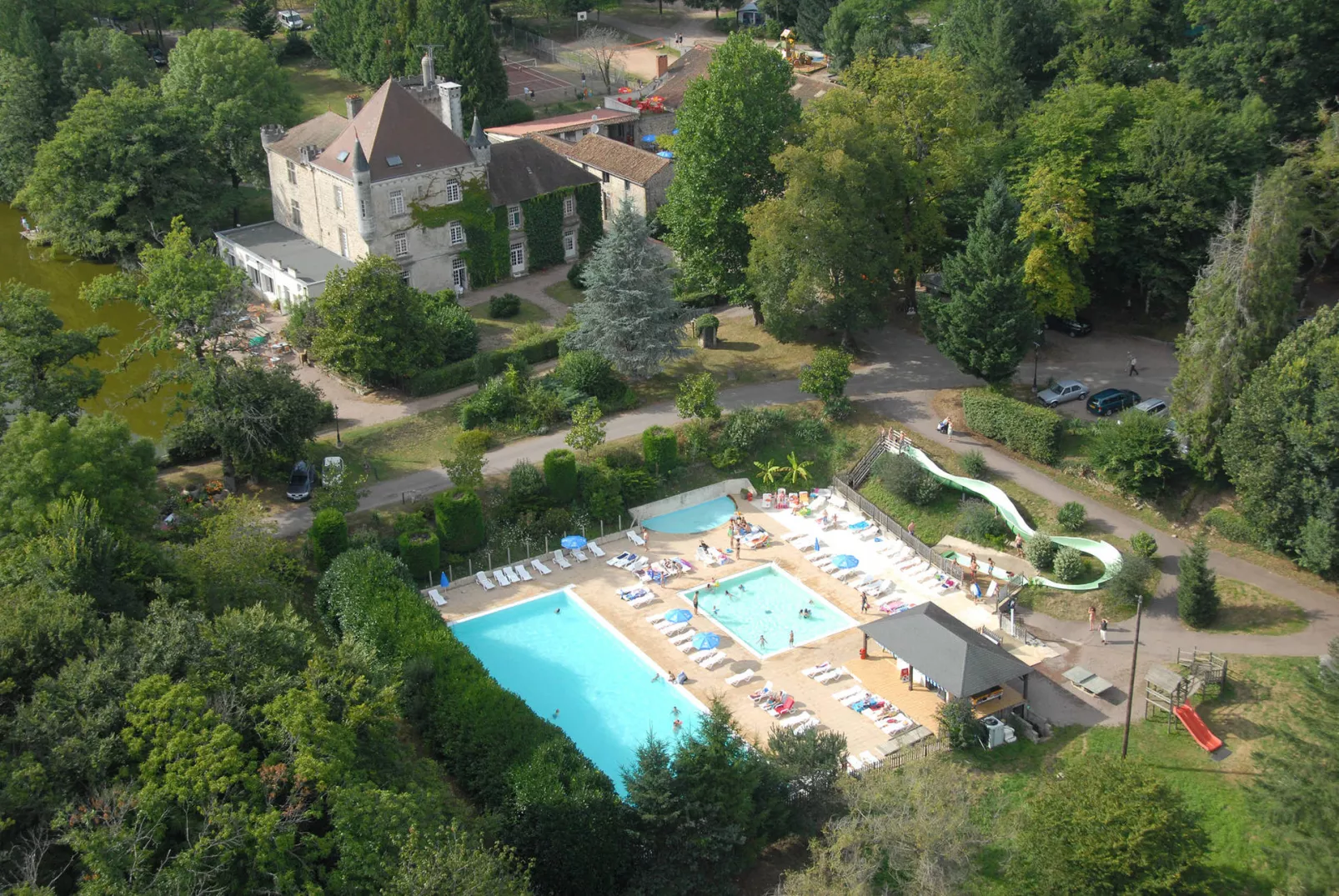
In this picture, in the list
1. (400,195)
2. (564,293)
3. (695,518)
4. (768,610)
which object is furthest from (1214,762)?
(400,195)

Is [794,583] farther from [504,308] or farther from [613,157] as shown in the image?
[613,157]

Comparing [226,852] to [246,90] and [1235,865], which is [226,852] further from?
[246,90]

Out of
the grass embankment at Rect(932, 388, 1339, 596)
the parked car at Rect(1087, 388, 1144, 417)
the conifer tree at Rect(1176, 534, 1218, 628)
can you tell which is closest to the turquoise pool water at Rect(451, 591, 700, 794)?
the conifer tree at Rect(1176, 534, 1218, 628)

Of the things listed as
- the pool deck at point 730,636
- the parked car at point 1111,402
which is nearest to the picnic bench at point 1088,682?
the pool deck at point 730,636

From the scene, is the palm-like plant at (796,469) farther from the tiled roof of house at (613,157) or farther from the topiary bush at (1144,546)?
the tiled roof of house at (613,157)

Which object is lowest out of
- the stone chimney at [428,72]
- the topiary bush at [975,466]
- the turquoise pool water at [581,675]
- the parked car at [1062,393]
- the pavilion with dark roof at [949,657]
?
the turquoise pool water at [581,675]

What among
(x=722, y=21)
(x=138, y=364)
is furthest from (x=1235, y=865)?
(x=722, y=21)
